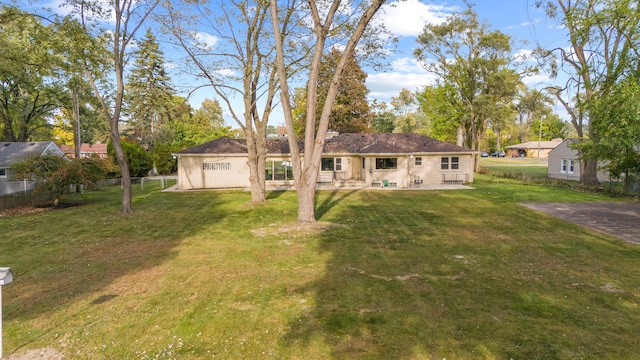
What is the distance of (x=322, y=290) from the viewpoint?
245 inches

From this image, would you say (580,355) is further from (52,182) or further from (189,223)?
(52,182)

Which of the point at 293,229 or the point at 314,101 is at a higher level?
the point at 314,101

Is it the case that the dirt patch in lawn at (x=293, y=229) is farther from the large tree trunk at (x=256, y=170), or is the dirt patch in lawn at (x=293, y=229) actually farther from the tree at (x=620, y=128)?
the tree at (x=620, y=128)

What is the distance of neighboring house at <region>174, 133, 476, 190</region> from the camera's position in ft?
76.2

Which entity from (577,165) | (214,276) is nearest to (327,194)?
(214,276)

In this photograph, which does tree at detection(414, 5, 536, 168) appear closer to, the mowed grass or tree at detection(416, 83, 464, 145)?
tree at detection(416, 83, 464, 145)

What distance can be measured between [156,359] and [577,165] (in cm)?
3380

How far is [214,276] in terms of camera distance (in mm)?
6992

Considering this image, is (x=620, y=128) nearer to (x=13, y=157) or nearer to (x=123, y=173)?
(x=123, y=173)

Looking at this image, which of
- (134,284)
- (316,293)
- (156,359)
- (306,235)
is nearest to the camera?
(156,359)

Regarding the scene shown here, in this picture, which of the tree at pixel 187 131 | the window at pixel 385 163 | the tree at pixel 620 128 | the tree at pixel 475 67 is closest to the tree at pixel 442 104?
the tree at pixel 475 67

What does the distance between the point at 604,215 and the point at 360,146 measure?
586 inches

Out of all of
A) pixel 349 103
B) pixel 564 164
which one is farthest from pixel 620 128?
pixel 349 103

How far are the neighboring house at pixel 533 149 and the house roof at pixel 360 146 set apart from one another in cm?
5148
